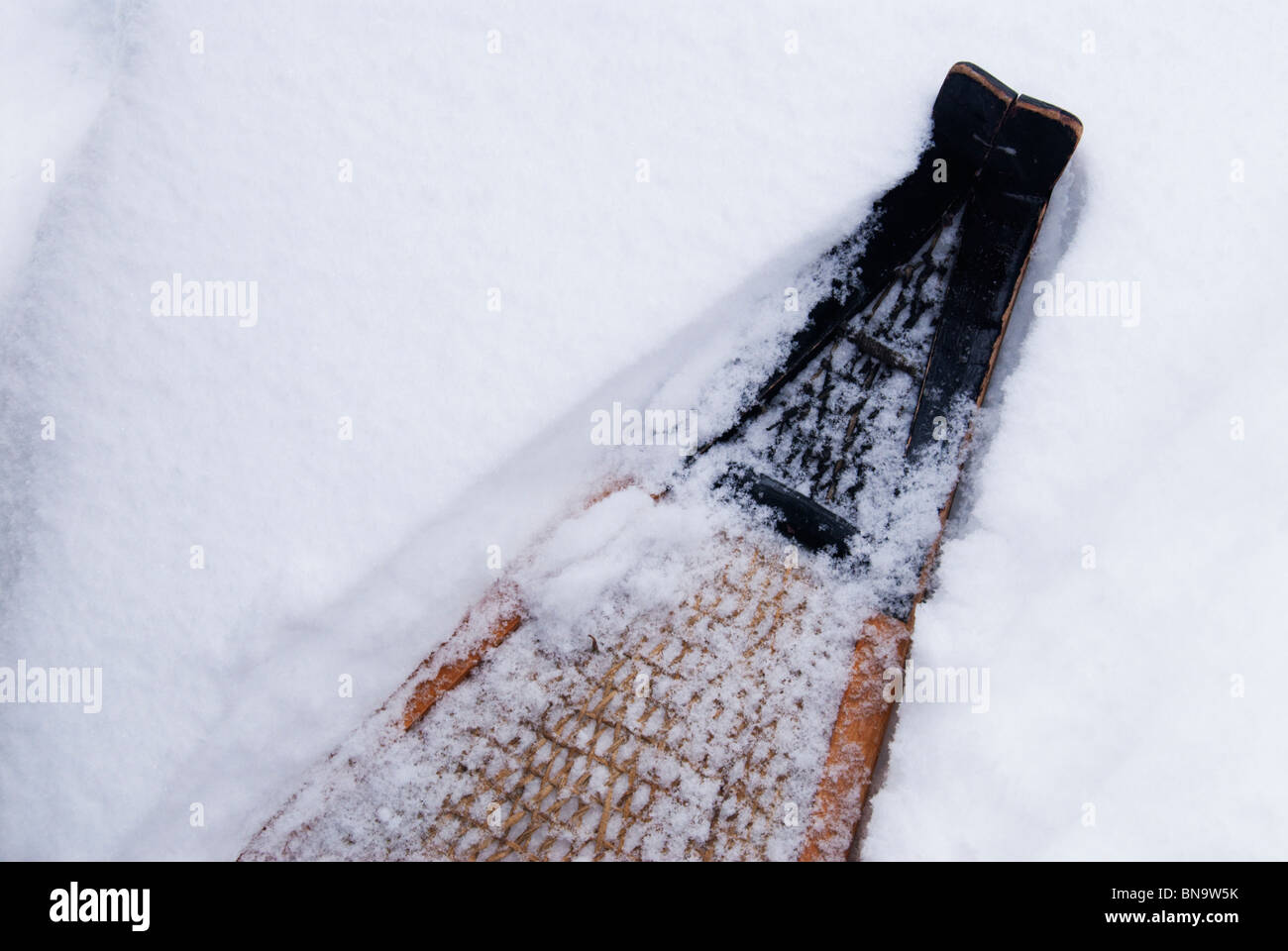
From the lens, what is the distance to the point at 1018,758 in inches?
52.9

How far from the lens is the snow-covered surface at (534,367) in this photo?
126 cm

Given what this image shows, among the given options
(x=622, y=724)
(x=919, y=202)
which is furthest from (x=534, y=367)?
(x=919, y=202)

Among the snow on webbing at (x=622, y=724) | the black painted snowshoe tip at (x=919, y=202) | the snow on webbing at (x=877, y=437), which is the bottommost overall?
the snow on webbing at (x=622, y=724)

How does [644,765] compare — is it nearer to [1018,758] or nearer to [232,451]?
[1018,758]

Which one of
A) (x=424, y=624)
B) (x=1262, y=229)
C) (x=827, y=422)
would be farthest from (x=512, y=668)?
(x=1262, y=229)

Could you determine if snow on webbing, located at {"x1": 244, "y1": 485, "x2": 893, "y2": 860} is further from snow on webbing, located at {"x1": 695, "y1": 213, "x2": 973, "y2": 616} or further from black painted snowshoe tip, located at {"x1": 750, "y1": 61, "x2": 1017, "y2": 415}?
black painted snowshoe tip, located at {"x1": 750, "y1": 61, "x2": 1017, "y2": 415}

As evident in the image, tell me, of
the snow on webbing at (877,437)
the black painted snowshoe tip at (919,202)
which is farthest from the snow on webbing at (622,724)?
the black painted snowshoe tip at (919,202)

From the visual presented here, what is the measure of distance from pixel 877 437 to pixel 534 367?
676 millimetres

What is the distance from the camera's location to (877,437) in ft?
4.67

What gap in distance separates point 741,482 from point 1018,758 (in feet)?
2.37

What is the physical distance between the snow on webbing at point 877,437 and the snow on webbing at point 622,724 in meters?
0.11

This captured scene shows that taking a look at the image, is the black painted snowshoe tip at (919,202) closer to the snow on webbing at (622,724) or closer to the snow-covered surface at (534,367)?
the snow-covered surface at (534,367)

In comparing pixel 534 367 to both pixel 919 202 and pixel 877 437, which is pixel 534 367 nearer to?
pixel 877 437

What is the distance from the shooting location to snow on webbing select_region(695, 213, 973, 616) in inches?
54.9
